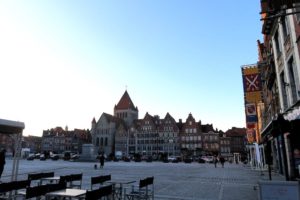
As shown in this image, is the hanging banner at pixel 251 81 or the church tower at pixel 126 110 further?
the church tower at pixel 126 110

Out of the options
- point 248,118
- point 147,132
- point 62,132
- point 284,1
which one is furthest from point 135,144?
point 284,1

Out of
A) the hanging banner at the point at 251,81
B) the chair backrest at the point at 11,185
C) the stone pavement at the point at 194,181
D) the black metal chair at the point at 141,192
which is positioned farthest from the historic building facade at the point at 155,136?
the chair backrest at the point at 11,185

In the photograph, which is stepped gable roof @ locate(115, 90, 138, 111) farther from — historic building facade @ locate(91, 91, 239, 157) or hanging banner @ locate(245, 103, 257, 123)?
hanging banner @ locate(245, 103, 257, 123)

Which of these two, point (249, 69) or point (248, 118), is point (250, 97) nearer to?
point (249, 69)

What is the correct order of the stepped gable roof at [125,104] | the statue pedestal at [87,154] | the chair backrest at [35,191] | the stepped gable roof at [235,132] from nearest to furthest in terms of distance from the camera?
1. the chair backrest at [35,191]
2. the statue pedestal at [87,154]
3. the stepped gable roof at [235,132]
4. the stepped gable roof at [125,104]

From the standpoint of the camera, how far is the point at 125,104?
405 ft

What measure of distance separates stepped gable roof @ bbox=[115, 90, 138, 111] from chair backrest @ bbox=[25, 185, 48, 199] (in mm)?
113752

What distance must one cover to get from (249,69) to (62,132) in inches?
4700

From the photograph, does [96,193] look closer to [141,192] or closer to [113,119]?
[141,192]

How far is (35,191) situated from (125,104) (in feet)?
384

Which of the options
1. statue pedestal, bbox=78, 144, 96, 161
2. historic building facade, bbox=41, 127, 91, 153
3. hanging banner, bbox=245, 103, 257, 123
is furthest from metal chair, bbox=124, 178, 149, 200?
historic building facade, bbox=41, 127, 91, 153

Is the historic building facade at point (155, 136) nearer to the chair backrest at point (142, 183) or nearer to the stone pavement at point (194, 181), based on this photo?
the stone pavement at point (194, 181)

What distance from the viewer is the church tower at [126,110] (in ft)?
392

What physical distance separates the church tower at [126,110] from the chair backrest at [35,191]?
111m
